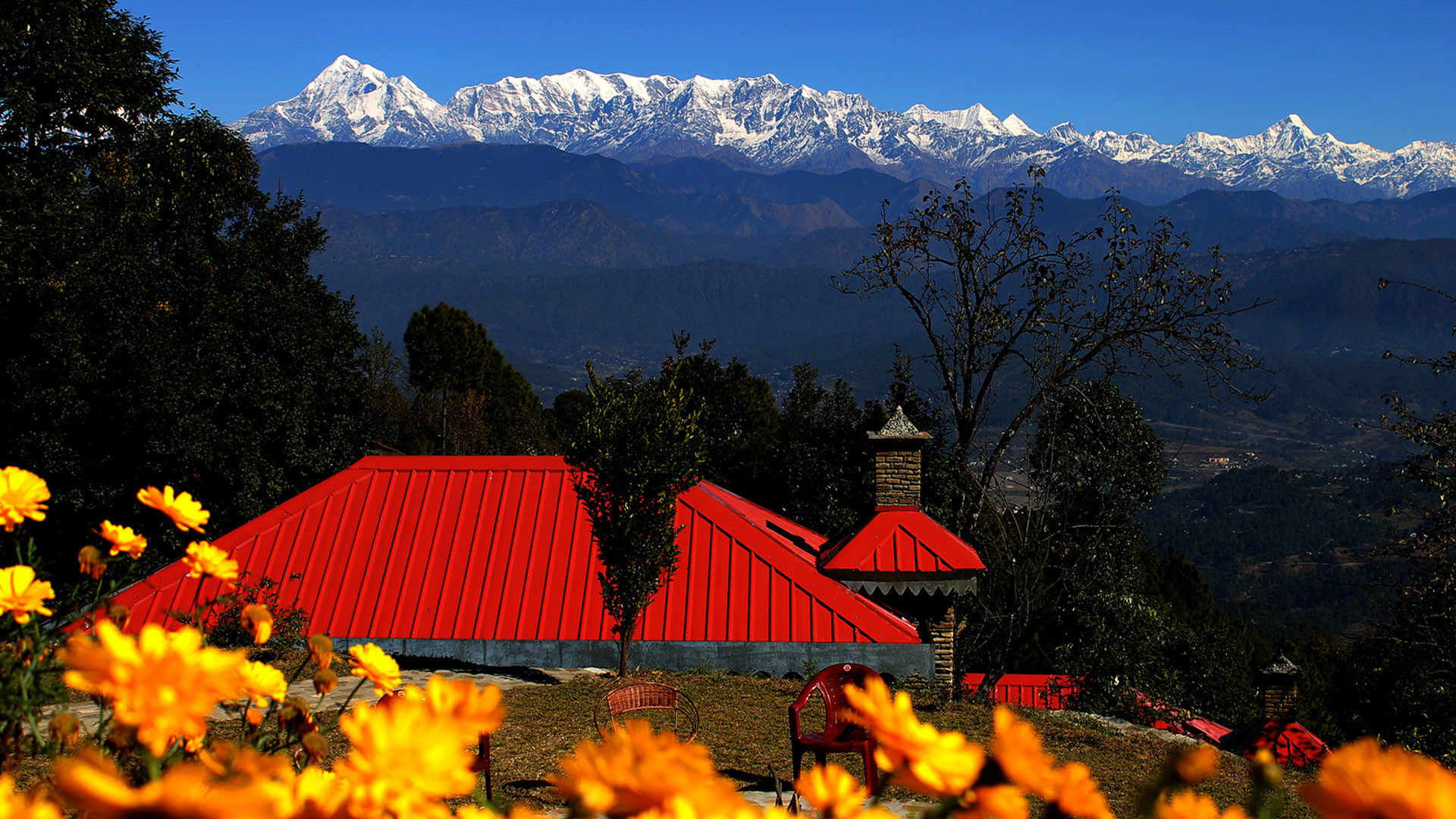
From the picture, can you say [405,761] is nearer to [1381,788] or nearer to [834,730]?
[1381,788]

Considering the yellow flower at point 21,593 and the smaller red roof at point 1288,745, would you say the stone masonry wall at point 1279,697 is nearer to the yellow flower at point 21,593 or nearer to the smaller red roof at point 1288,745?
the smaller red roof at point 1288,745

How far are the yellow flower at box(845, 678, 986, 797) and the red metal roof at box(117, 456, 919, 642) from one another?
1234 centimetres

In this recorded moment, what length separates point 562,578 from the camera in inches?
569

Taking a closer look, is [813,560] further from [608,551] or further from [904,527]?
[608,551]

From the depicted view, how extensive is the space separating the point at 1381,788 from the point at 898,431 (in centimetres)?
1409

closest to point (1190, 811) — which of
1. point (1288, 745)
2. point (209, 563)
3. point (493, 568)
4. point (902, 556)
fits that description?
point (209, 563)

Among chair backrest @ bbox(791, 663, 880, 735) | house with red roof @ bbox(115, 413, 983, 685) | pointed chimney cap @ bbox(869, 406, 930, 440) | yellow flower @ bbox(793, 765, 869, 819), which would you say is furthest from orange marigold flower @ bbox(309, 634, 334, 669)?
pointed chimney cap @ bbox(869, 406, 930, 440)

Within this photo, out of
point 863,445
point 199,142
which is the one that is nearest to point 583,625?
point 863,445

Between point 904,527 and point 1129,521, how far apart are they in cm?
971

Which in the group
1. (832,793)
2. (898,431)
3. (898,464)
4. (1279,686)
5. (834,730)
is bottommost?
(1279,686)

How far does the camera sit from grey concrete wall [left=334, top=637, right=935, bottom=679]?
13.0 metres

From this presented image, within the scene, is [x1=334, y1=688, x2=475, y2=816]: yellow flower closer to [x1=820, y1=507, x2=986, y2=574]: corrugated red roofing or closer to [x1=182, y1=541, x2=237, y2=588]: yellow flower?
[x1=182, y1=541, x2=237, y2=588]: yellow flower

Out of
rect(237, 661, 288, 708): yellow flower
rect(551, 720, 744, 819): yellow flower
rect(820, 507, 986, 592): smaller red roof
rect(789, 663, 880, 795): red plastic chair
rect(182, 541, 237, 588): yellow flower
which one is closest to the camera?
rect(551, 720, 744, 819): yellow flower

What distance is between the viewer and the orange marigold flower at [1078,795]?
1104mm
